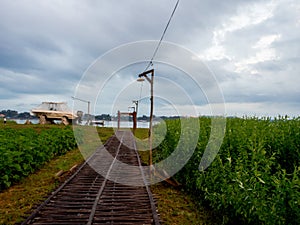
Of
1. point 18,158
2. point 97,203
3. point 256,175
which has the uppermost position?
point 256,175

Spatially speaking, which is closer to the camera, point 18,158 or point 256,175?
point 256,175

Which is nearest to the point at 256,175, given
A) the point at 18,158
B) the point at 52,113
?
the point at 18,158

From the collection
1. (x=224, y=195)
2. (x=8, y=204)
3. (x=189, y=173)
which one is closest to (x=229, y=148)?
(x=224, y=195)

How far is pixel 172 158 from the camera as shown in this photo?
1050cm

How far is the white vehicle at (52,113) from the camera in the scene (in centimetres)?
4972

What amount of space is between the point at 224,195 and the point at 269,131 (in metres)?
1.89

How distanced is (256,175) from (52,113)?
164 feet

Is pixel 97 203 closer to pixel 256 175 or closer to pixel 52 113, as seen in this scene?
pixel 256 175

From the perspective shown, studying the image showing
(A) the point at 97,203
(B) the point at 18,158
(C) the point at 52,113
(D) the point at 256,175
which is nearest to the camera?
(D) the point at 256,175

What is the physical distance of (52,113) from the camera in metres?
50.5

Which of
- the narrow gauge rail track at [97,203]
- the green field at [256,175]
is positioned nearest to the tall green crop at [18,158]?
the narrow gauge rail track at [97,203]

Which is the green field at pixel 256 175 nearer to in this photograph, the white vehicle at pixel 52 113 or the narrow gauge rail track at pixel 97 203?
the narrow gauge rail track at pixel 97 203

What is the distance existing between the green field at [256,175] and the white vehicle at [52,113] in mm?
45698

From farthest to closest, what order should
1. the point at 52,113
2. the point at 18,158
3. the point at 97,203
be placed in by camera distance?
the point at 52,113 → the point at 18,158 → the point at 97,203
